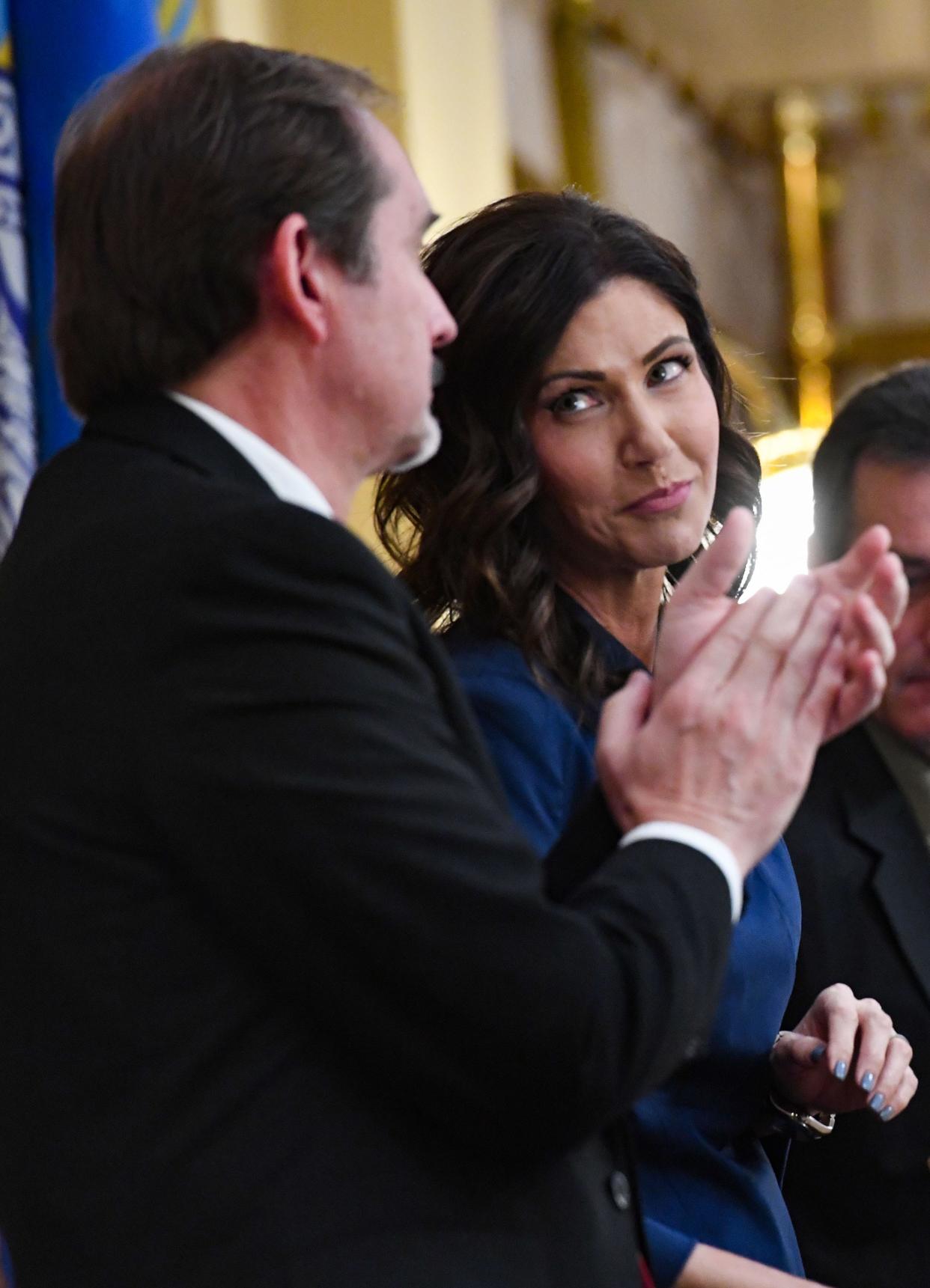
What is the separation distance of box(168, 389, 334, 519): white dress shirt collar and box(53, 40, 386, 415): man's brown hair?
0.06 metres

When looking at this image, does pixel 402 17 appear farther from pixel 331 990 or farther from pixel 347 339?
pixel 331 990

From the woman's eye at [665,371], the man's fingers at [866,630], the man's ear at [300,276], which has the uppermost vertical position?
the man's ear at [300,276]

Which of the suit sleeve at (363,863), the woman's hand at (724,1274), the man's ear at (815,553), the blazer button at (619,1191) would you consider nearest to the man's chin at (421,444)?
the suit sleeve at (363,863)

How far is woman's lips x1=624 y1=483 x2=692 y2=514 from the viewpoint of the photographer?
2.31m

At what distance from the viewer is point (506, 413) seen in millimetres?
2328

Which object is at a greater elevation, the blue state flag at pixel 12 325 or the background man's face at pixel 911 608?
the blue state flag at pixel 12 325

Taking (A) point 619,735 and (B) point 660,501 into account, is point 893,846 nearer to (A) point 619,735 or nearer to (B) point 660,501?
(B) point 660,501

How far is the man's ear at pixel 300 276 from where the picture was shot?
1.59 meters

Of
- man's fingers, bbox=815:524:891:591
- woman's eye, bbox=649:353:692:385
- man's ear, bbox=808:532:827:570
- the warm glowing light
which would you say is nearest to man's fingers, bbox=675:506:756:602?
man's fingers, bbox=815:524:891:591

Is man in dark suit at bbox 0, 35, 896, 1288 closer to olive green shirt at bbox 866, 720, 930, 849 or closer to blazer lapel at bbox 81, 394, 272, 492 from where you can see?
blazer lapel at bbox 81, 394, 272, 492

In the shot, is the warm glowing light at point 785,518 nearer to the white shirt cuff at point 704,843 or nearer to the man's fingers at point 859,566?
the man's fingers at point 859,566

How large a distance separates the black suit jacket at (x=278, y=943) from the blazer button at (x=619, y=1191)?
11 cm

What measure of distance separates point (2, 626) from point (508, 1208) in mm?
599

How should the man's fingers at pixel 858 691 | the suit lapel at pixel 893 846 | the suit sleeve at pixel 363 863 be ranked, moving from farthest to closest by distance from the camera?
the suit lapel at pixel 893 846
the man's fingers at pixel 858 691
the suit sleeve at pixel 363 863
